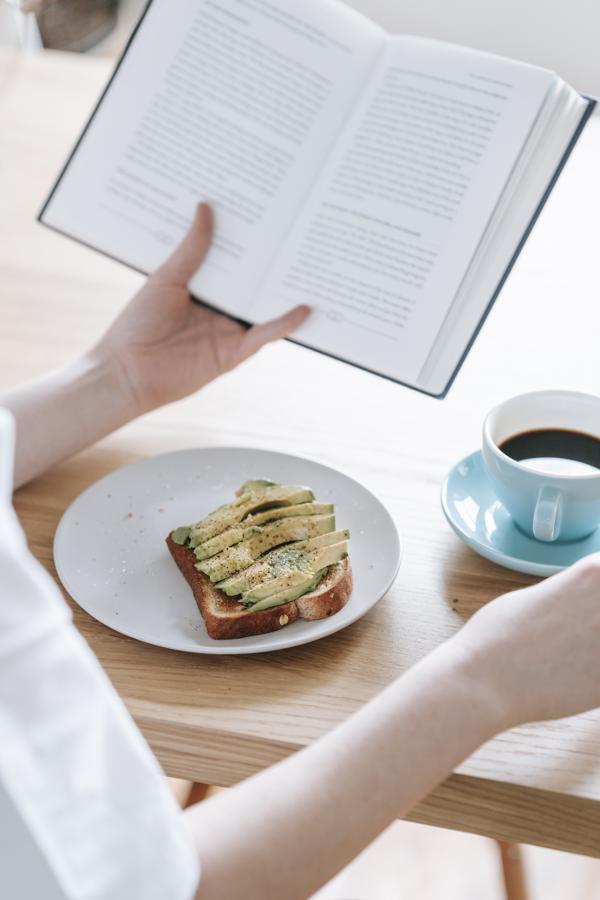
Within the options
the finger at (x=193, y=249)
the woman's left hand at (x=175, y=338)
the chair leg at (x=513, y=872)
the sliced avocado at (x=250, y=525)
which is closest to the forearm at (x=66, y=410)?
the woman's left hand at (x=175, y=338)

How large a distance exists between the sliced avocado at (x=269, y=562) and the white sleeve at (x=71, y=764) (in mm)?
303

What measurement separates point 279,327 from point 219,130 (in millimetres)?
229

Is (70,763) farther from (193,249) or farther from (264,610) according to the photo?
(193,249)

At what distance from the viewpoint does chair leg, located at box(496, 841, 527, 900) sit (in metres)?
1.04

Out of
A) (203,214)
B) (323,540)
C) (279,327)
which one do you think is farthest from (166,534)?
(203,214)

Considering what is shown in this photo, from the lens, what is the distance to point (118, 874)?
18.4 inches

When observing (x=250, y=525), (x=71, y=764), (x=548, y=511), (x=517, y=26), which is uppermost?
(x=517, y=26)

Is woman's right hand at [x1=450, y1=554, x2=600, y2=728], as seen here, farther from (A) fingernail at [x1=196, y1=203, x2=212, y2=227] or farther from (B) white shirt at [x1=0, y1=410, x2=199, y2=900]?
(A) fingernail at [x1=196, y1=203, x2=212, y2=227]

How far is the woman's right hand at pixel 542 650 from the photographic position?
68 centimetres

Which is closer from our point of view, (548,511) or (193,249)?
(548,511)

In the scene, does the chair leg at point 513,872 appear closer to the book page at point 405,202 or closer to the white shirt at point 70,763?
the book page at point 405,202

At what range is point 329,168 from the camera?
104cm

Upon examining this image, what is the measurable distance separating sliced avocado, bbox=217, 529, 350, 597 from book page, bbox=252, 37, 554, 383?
0.22 metres

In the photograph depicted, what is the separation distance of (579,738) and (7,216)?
1.15 metres
